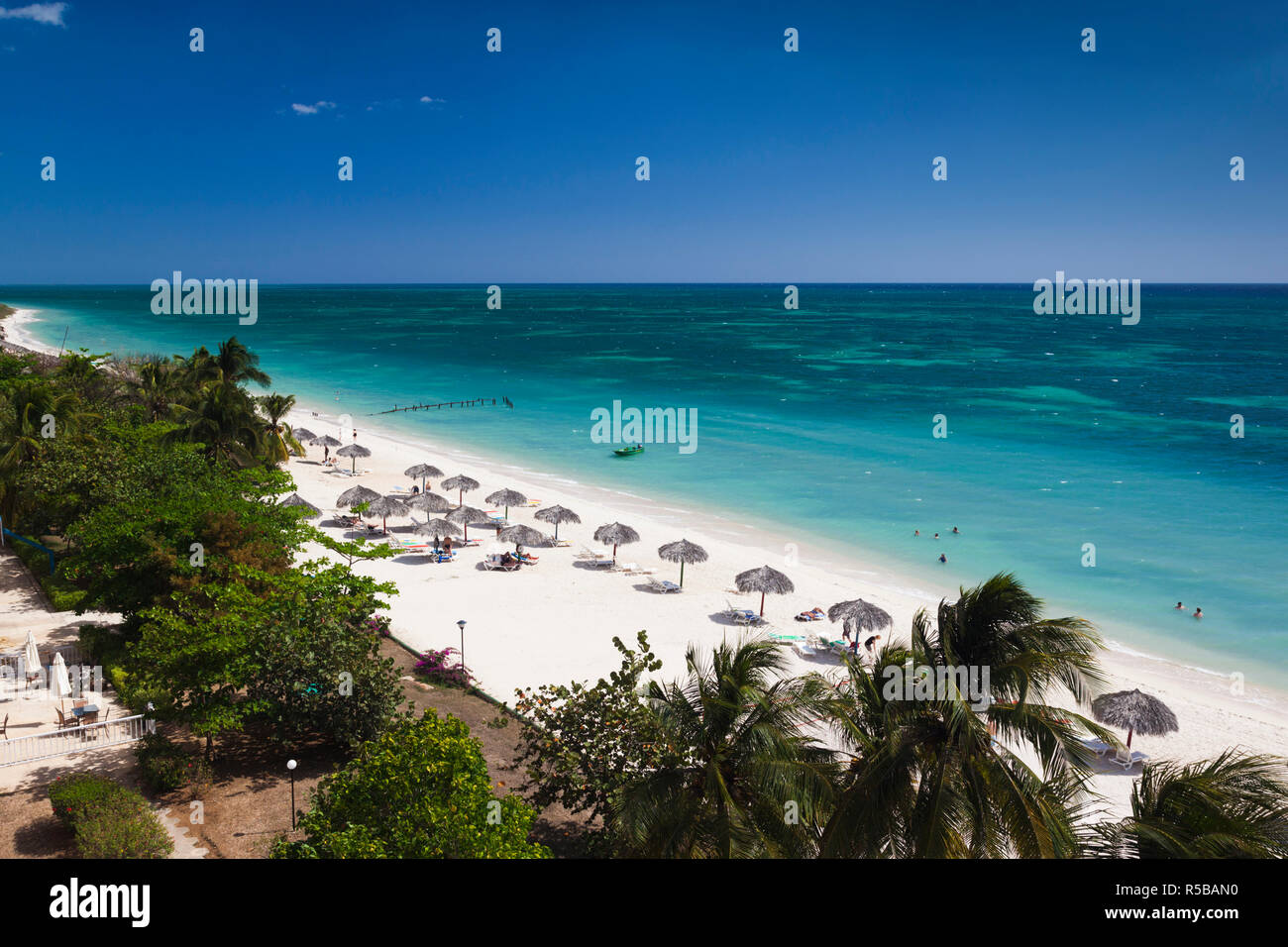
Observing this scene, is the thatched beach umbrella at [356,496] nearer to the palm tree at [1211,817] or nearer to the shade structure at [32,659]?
the shade structure at [32,659]

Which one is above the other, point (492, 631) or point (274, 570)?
point (274, 570)

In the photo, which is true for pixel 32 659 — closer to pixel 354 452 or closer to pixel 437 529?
pixel 437 529

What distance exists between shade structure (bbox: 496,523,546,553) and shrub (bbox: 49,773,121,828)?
648 inches

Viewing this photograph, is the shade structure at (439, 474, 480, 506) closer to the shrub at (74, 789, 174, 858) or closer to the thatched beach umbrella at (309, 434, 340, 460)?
the thatched beach umbrella at (309, 434, 340, 460)

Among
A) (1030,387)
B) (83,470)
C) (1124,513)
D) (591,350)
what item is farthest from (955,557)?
(591,350)

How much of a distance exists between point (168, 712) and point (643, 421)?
48.8 meters

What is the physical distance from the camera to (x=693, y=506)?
3872cm

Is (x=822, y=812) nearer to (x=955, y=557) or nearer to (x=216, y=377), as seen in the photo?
(x=955, y=557)

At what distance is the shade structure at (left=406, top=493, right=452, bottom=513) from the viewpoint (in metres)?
32.2

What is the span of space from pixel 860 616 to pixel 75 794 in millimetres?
18070

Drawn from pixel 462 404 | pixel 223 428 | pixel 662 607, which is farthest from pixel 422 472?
pixel 462 404

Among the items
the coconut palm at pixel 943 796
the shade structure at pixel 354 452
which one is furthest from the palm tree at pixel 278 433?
Answer: the coconut palm at pixel 943 796

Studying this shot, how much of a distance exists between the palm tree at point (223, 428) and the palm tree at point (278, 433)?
10116 millimetres

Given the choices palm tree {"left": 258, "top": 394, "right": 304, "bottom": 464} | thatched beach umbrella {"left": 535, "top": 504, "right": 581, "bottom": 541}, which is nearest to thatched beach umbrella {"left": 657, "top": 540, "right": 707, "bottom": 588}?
thatched beach umbrella {"left": 535, "top": 504, "right": 581, "bottom": 541}
